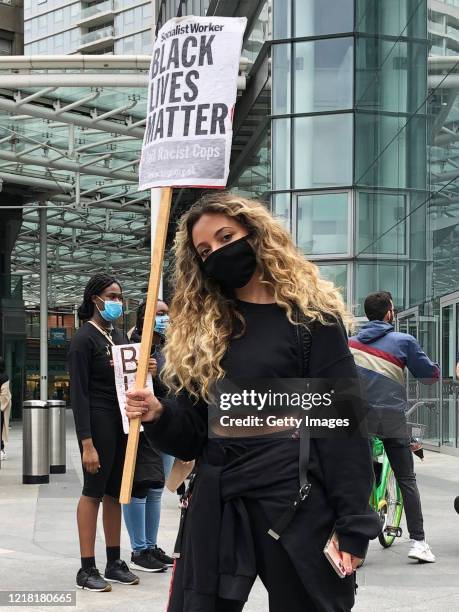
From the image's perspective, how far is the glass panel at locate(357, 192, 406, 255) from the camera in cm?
2208

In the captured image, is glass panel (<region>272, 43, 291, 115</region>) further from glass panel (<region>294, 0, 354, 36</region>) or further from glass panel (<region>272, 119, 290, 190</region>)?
glass panel (<region>294, 0, 354, 36</region>)

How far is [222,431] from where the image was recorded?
10.1 feet

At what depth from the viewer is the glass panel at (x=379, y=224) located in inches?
869

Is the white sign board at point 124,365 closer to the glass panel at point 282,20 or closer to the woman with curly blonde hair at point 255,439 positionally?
the woman with curly blonde hair at point 255,439

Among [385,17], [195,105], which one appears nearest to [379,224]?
[385,17]

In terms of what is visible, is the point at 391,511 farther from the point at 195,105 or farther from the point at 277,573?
the point at 277,573

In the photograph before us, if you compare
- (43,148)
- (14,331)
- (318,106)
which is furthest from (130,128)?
(14,331)

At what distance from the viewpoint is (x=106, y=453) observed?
620cm

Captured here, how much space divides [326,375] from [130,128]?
962 inches

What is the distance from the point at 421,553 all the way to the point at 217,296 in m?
4.33

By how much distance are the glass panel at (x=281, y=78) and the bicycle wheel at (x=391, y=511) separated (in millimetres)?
15430

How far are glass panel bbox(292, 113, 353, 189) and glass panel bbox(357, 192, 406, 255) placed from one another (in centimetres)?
72

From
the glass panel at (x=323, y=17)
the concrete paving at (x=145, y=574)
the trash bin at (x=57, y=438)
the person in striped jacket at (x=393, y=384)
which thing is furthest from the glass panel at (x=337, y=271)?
the person in striped jacket at (x=393, y=384)

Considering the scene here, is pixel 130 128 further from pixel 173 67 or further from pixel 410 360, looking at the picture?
pixel 173 67
